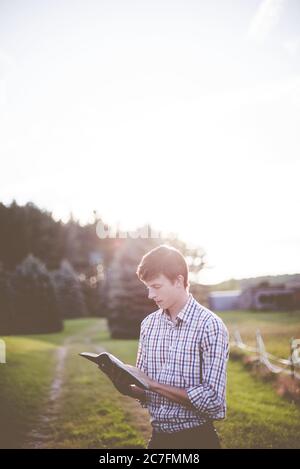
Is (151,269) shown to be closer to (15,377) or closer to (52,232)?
(15,377)

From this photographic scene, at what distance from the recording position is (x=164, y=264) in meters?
2.84

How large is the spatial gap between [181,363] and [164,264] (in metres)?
0.65

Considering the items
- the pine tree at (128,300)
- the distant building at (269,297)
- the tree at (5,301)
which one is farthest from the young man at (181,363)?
the distant building at (269,297)

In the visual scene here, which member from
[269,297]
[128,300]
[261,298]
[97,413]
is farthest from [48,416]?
[261,298]

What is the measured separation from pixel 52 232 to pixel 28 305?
649 cm

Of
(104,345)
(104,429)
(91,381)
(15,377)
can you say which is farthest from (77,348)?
(104,429)

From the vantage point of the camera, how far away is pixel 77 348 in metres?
20.4

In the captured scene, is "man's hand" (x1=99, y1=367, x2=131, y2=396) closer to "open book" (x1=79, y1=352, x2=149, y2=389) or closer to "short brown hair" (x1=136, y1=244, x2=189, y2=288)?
"open book" (x1=79, y1=352, x2=149, y2=389)

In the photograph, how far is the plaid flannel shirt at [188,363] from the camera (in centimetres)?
265

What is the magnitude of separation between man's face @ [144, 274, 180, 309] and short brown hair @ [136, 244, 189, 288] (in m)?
0.03

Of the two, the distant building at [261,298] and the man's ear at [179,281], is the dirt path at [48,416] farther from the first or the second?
the distant building at [261,298]

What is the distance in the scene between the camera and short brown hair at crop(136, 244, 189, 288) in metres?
2.84

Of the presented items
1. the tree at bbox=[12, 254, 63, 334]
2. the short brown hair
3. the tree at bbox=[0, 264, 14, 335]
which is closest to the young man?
the short brown hair

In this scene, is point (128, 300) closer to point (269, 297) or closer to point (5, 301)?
point (5, 301)
